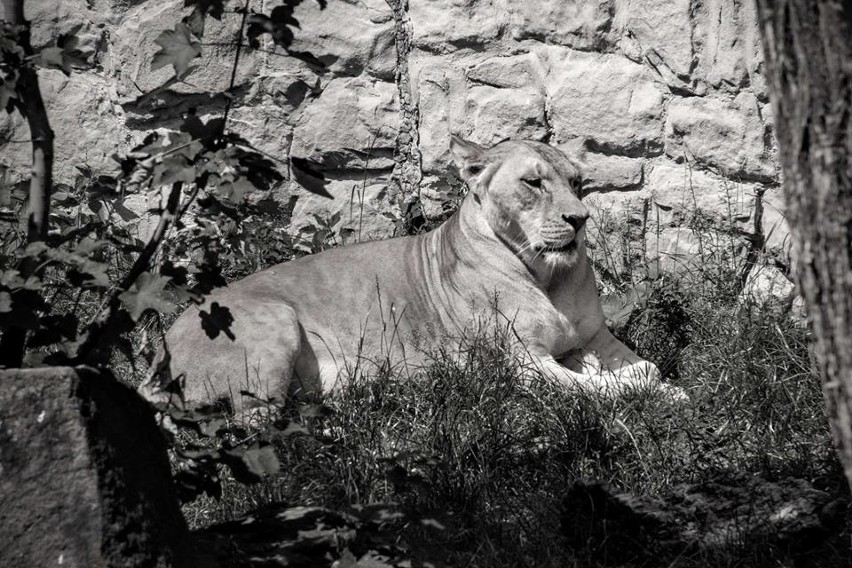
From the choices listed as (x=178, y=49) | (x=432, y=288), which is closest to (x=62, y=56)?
(x=178, y=49)

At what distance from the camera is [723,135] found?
251 inches

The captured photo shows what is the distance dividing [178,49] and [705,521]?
2.09m

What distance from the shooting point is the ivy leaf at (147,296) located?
117 inches

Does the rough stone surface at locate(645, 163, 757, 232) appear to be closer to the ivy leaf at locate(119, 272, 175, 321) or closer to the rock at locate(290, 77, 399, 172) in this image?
the rock at locate(290, 77, 399, 172)

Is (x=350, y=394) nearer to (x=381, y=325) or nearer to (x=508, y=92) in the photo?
(x=381, y=325)

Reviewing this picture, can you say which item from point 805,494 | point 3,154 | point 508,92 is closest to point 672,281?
point 508,92

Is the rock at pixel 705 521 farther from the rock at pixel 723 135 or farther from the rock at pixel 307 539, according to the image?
the rock at pixel 723 135

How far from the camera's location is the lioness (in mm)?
5582

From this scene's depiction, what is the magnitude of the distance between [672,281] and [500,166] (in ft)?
3.70

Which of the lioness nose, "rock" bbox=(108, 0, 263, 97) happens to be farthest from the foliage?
"rock" bbox=(108, 0, 263, 97)

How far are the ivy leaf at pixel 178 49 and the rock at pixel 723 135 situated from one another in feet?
13.3

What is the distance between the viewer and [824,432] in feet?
14.4

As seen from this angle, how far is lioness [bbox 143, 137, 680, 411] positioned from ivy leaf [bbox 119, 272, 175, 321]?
240 cm

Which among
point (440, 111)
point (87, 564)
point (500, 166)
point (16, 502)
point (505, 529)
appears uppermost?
point (440, 111)
